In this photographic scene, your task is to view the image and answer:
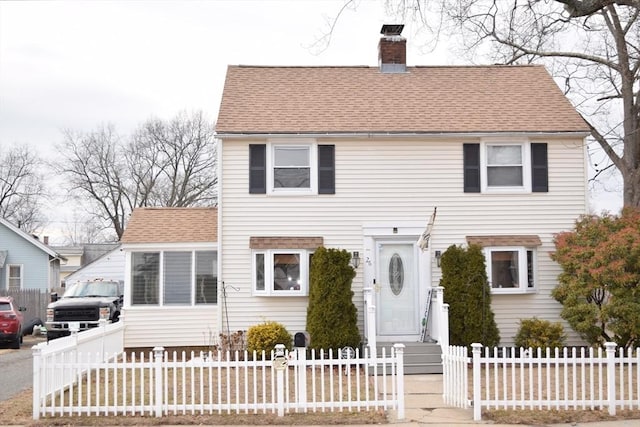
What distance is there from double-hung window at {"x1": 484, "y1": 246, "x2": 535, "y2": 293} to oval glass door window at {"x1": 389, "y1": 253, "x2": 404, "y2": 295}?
2.04m

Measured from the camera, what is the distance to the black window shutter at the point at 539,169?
19.2 m

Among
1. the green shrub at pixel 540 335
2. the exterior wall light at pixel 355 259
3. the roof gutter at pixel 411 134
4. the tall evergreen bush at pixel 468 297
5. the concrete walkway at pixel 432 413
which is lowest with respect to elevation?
the concrete walkway at pixel 432 413

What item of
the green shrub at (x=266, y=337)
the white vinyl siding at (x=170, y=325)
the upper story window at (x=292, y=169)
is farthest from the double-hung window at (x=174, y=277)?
the green shrub at (x=266, y=337)

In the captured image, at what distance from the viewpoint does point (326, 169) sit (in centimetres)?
1914

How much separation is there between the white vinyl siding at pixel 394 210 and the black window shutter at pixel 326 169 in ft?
0.40

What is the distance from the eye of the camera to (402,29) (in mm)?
21953

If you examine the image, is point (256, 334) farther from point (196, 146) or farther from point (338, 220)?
point (196, 146)

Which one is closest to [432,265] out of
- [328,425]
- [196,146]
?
[328,425]

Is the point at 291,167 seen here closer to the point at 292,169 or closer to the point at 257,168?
the point at 292,169

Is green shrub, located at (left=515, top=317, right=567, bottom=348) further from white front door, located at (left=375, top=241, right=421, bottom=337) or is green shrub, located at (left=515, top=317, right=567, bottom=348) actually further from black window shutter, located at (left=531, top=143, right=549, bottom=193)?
black window shutter, located at (left=531, top=143, right=549, bottom=193)

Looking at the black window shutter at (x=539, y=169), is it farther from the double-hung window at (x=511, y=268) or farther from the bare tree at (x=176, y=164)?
the bare tree at (x=176, y=164)

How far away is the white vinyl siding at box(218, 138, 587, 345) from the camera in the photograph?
1881 centimetres

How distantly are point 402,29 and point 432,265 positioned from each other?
277 inches

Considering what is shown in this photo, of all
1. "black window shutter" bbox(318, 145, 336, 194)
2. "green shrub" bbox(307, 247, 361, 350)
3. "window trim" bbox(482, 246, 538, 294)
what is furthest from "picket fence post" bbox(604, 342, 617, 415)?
"black window shutter" bbox(318, 145, 336, 194)
